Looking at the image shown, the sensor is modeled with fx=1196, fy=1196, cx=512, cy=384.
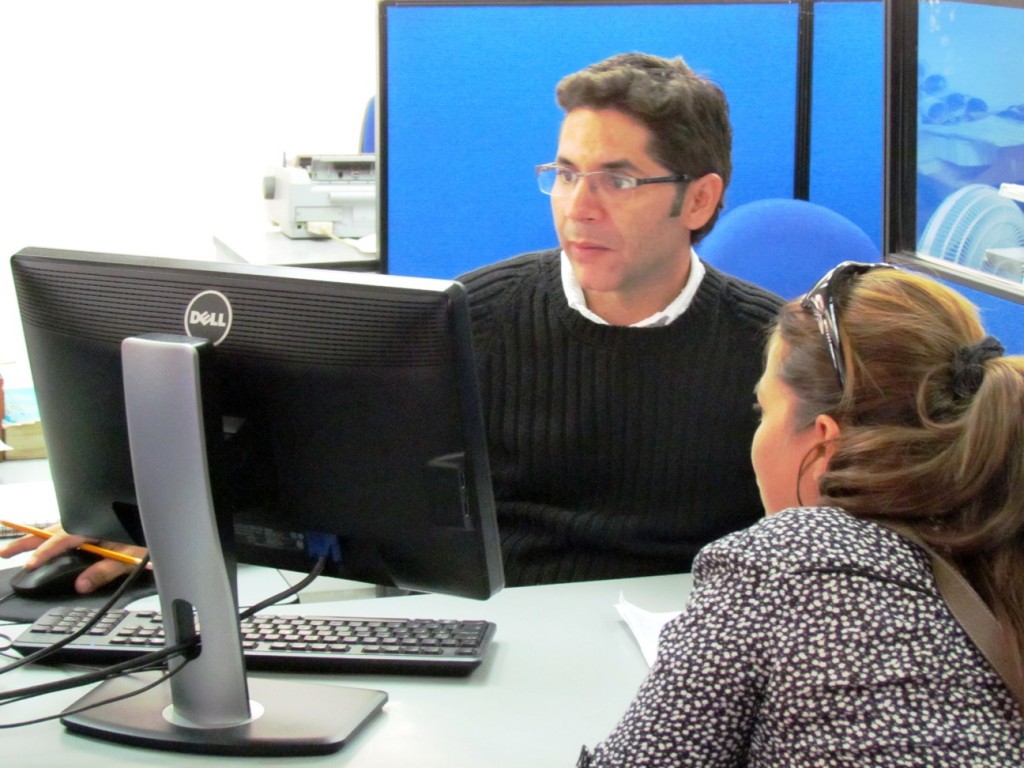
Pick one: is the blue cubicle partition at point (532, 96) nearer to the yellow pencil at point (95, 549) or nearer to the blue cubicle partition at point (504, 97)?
the blue cubicle partition at point (504, 97)

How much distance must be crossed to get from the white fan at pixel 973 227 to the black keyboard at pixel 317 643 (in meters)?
0.81

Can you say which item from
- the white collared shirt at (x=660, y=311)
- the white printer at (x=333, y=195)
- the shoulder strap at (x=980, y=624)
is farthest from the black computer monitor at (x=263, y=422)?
the white printer at (x=333, y=195)

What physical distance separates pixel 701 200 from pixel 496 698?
0.93 metres

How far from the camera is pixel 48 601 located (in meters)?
1.41

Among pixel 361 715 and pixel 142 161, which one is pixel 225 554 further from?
pixel 142 161

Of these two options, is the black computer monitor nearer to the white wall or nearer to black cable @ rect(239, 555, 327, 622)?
black cable @ rect(239, 555, 327, 622)

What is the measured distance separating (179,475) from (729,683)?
504mm

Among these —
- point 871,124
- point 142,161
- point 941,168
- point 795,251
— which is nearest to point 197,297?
point 941,168

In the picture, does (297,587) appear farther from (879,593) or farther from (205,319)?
(879,593)

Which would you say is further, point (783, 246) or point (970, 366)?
point (783, 246)

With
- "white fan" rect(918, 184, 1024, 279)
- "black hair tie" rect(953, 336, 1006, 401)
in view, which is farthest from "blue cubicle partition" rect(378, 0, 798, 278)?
"black hair tie" rect(953, 336, 1006, 401)

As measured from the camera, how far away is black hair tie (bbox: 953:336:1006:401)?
3.27ft

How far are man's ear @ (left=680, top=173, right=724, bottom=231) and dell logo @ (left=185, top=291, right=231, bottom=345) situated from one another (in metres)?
0.91

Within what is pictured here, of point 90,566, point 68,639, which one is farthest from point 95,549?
point 68,639
